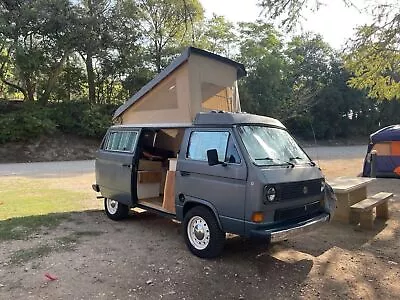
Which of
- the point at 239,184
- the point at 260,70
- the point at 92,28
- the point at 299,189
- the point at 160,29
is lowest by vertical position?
the point at 299,189

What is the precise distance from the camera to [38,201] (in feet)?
30.1

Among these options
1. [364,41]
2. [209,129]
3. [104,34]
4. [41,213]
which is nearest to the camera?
[209,129]

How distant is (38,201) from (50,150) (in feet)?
44.4

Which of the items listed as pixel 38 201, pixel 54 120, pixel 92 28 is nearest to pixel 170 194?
pixel 38 201

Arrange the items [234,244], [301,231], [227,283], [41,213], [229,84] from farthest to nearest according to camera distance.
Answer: [41,213] < [229,84] < [234,244] < [301,231] < [227,283]

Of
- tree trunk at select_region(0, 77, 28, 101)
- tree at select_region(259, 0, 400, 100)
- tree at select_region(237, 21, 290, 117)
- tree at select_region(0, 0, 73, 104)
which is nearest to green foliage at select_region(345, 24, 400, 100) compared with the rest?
tree at select_region(259, 0, 400, 100)

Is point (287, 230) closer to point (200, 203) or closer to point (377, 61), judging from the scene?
point (200, 203)

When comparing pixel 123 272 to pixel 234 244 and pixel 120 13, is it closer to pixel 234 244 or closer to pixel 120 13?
pixel 234 244

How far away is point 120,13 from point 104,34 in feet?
6.07

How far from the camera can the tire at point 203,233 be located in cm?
488

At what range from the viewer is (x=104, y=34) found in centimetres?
2497

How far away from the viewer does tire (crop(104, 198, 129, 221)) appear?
710cm

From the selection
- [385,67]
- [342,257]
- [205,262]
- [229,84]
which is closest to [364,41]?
[385,67]

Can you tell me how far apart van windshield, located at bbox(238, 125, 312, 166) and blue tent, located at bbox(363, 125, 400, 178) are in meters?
9.08
